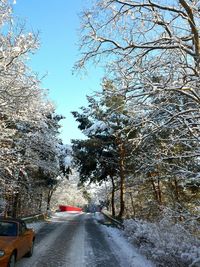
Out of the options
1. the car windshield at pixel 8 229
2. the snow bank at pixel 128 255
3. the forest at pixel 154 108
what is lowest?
the snow bank at pixel 128 255

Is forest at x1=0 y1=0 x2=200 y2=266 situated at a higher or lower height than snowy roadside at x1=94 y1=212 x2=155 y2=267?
higher

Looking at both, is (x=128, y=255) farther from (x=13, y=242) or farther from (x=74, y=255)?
(x=13, y=242)

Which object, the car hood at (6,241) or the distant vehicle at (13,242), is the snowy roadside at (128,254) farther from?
the car hood at (6,241)

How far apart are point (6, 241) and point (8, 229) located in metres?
1.59

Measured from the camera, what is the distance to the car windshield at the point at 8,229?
12.0 meters

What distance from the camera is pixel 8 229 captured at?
40.3ft

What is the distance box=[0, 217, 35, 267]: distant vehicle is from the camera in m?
9.99

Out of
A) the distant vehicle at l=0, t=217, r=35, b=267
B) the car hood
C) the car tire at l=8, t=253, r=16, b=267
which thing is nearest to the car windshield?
the distant vehicle at l=0, t=217, r=35, b=267

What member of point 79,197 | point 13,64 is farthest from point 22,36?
point 79,197

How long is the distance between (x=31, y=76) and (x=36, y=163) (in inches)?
497

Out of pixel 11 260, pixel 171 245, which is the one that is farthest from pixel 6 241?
pixel 171 245

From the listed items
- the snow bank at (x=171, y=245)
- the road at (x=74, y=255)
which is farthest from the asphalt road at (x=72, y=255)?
the snow bank at (x=171, y=245)

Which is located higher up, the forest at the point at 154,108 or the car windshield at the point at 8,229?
the forest at the point at 154,108

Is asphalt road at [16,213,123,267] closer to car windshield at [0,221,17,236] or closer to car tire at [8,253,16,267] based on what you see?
car windshield at [0,221,17,236]
